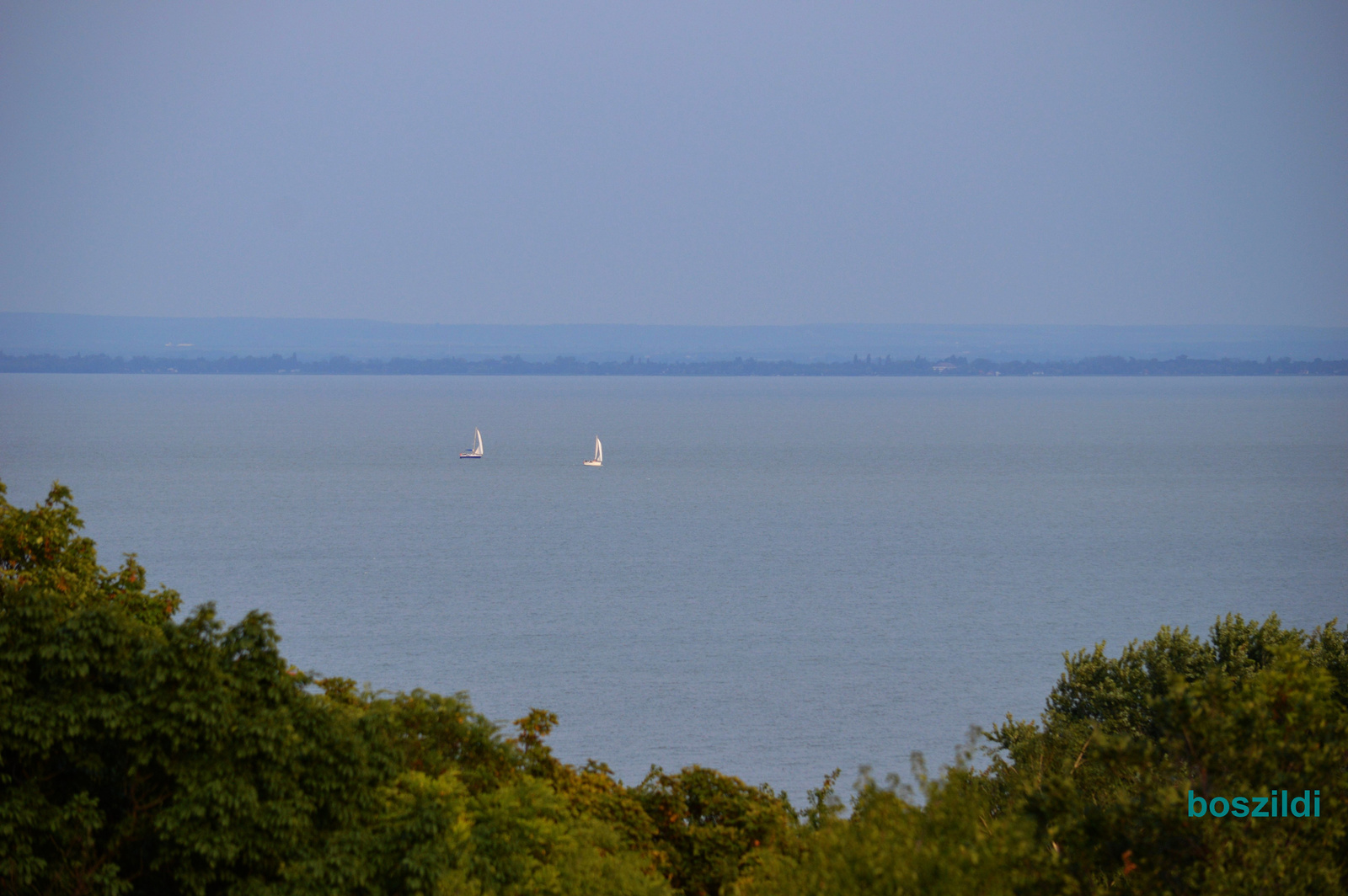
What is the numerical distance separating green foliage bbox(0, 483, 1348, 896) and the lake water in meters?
32.2

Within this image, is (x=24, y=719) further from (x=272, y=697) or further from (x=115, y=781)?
(x=272, y=697)

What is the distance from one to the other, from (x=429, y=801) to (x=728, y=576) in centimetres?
7736

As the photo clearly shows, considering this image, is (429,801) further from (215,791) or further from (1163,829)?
(1163,829)

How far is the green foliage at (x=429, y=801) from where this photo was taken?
12.9 m

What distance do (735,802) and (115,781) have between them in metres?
10.4

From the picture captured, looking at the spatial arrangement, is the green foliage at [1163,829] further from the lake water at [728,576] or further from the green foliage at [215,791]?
the lake water at [728,576]

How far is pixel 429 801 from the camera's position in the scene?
16156mm

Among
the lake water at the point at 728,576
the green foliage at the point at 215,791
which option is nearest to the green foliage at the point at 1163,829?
the green foliage at the point at 215,791

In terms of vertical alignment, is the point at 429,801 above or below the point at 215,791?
below

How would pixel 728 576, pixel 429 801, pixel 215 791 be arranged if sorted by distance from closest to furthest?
pixel 215 791, pixel 429 801, pixel 728 576

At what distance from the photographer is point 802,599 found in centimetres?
8488

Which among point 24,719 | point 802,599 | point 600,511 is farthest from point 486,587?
point 24,719

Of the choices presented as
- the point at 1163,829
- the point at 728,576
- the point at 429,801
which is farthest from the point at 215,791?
the point at 728,576

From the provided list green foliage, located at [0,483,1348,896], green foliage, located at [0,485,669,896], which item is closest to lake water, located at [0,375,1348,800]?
green foliage, located at [0,483,1348,896]
